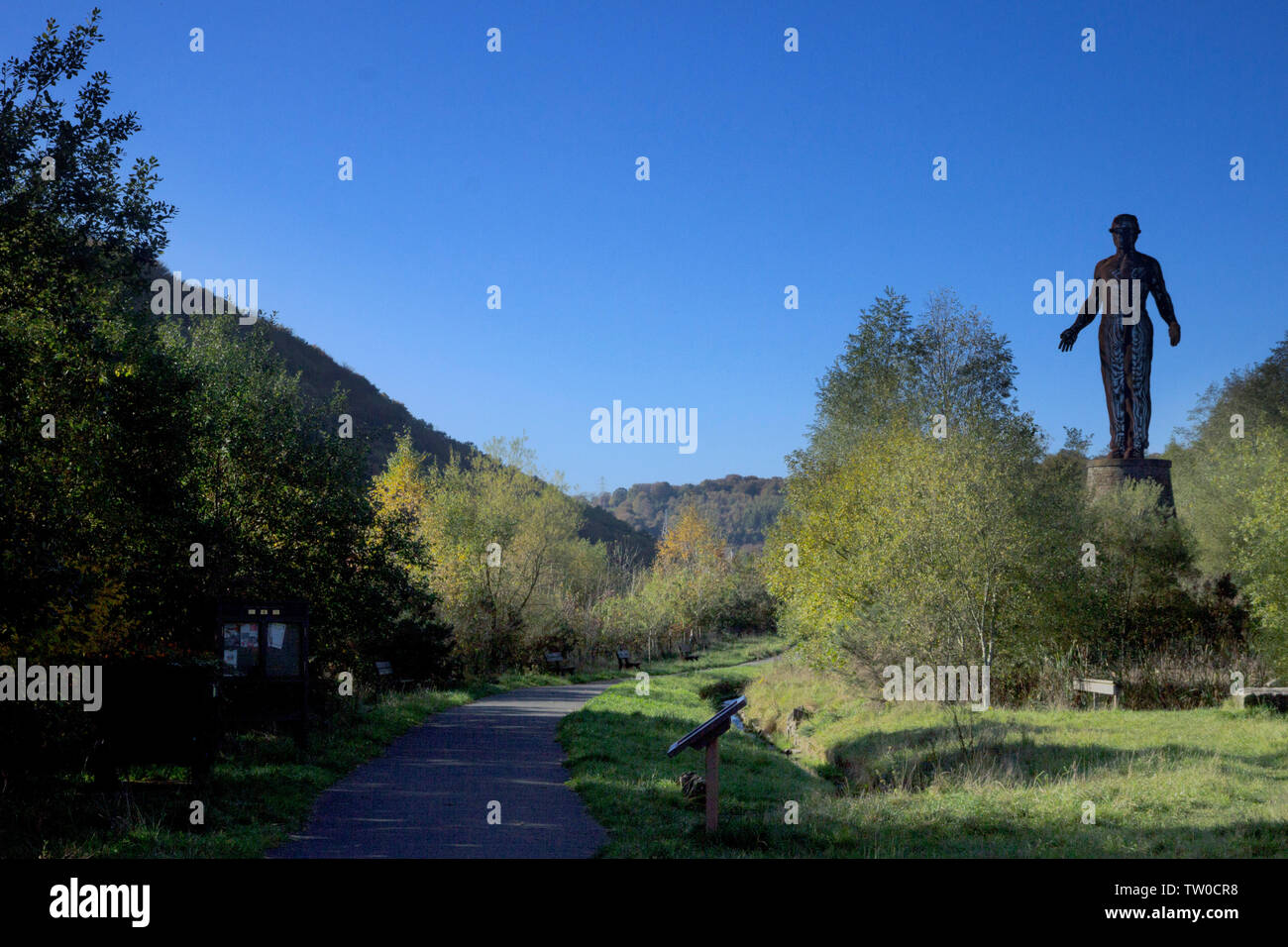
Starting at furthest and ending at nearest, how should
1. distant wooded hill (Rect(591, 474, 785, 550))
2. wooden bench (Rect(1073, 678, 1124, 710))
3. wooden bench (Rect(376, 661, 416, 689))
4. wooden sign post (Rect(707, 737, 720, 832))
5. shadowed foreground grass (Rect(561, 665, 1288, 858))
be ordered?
distant wooded hill (Rect(591, 474, 785, 550))
wooden bench (Rect(376, 661, 416, 689))
wooden bench (Rect(1073, 678, 1124, 710))
shadowed foreground grass (Rect(561, 665, 1288, 858))
wooden sign post (Rect(707, 737, 720, 832))

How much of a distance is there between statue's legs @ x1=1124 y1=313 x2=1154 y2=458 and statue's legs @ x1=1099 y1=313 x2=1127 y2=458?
149 mm

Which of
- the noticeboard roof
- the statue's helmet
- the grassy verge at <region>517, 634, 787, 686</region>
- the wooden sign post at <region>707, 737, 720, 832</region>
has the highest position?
the statue's helmet

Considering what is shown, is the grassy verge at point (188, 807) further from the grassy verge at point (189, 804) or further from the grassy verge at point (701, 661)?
the grassy verge at point (701, 661)

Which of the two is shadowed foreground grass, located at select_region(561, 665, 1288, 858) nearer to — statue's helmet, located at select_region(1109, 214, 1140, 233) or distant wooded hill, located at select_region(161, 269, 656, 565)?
statue's helmet, located at select_region(1109, 214, 1140, 233)

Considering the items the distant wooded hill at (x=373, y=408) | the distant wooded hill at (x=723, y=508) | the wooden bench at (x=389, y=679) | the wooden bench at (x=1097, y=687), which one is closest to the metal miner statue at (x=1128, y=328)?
the wooden bench at (x=1097, y=687)

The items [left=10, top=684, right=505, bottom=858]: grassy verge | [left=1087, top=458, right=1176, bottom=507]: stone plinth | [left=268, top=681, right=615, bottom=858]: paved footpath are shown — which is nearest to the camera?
[left=10, top=684, right=505, bottom=858]: grassy verge

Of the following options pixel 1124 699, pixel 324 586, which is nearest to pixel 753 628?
pixel 1124 699

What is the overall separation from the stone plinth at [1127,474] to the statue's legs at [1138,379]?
0.58 meters

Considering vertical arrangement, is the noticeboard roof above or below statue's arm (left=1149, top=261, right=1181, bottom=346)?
below

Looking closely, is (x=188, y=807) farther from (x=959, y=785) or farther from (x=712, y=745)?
(x=959, y=785)

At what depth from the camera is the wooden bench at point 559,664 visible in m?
36.3

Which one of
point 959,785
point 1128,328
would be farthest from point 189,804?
point 1128,328

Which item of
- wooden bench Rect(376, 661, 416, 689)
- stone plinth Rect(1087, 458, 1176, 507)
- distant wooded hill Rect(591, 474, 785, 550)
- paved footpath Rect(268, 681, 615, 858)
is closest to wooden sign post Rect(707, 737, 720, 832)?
paved footpath Rect(268, 681, 615, 858)

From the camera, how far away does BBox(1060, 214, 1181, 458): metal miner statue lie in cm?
2920
